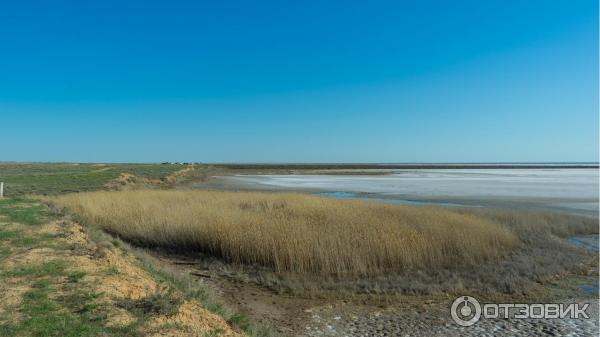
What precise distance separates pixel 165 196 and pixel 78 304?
2015cm

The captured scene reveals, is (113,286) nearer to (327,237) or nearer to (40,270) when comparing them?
(40,270)

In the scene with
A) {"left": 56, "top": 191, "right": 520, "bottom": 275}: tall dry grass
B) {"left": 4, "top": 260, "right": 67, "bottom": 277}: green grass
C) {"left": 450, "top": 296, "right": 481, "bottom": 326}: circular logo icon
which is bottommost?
{"left": 450, "top": 296, "right": 481, "bottom": 326}: circular logo icon

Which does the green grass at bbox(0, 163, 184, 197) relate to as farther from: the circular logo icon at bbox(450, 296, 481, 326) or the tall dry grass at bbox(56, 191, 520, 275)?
the circular logo icon at bbox(450, 296, 481, 326)

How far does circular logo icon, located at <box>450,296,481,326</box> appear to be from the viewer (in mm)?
7711

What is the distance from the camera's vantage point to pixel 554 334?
6.93 meters

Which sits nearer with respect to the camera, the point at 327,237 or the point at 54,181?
the point at 327,237

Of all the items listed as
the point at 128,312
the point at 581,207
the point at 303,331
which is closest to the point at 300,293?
the point at 303,331

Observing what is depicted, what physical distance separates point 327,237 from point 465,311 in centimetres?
503

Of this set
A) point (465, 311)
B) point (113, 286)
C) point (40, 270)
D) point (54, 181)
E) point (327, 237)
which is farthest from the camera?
point (54, 181)

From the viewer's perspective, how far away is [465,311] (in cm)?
822

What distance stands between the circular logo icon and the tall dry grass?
2376mm

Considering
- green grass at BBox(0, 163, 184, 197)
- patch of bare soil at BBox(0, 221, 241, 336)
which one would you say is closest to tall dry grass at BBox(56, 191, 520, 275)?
patch of bare soil at BBox(0, 221, 241, 336)

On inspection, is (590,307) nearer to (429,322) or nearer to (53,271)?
(429,322)

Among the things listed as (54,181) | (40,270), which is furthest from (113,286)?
(54,181)
